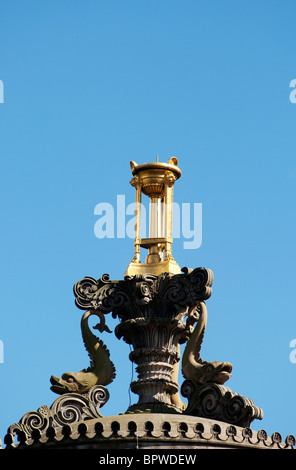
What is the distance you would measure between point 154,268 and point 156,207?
2150 mm

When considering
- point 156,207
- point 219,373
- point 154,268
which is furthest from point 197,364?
point 156,207

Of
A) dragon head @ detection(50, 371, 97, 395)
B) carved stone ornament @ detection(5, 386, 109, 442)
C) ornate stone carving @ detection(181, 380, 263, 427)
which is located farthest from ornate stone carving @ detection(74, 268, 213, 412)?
dragon head @ detection(50, 371, 97, 395)

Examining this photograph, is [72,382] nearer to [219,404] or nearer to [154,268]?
[219,404]

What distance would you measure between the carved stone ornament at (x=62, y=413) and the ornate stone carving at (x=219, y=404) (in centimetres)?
243

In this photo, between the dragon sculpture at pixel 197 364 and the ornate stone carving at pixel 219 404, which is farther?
the dragon sculpture at pixel 197 364

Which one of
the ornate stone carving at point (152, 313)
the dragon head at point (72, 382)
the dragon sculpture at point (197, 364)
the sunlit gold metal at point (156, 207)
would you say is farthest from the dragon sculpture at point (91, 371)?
the sunlit gold metal at point (156, 207)

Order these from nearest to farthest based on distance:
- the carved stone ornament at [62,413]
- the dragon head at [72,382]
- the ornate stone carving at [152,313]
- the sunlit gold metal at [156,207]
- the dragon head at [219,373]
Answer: the carved stone ornament at [62,413] → the dragon head at [219,373] → the dragon head at [72,382] → the ornate stone carving at [152,313] → the sunlit gold metal at [156,207]

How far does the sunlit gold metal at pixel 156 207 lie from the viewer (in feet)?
146

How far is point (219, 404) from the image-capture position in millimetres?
40031

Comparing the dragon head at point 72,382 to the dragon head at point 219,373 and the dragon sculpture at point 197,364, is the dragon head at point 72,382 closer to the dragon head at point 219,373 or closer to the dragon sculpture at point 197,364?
the dragon sculpture at point 197,364

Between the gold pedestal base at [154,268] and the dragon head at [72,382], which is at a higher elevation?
the gold pedestal base at [154,268]

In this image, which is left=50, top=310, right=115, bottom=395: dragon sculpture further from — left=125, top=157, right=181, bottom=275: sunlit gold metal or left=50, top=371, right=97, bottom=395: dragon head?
left=125, top=157, right=181, bottom=275: sunlit gold metal
